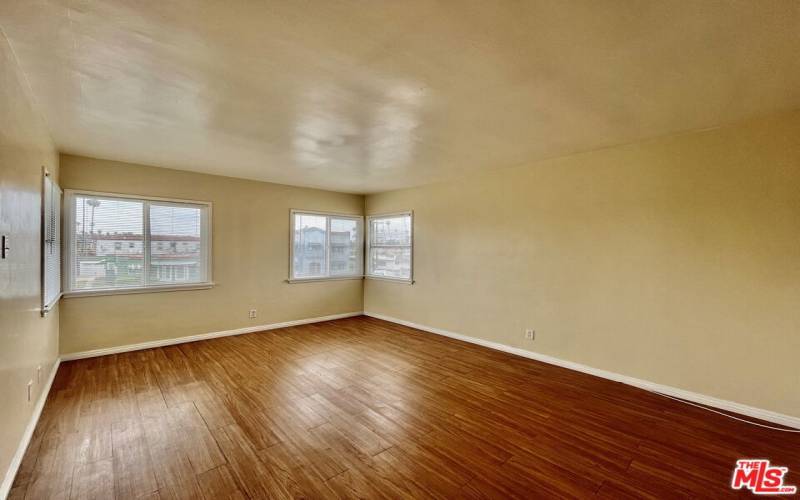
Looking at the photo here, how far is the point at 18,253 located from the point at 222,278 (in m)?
3.08

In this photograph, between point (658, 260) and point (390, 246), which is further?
point (390, 246)

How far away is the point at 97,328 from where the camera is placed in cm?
411

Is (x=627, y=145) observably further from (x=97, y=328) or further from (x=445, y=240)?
(x=97, y=328)

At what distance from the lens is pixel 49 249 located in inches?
118

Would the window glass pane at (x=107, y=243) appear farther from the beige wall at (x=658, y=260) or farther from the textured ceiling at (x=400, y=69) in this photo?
the beige wall at (x=658, y=260)

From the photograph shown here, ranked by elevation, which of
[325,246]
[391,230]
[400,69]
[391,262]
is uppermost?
[400,69]

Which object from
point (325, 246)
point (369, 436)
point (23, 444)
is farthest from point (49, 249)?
point (325, 246)

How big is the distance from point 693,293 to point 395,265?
13.8 ft

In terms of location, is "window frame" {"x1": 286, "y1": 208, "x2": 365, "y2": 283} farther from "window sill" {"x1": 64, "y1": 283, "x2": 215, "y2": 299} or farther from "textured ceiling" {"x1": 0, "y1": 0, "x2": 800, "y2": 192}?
"textured ceiling" {"x1": 0, "y1": 0, "x2": 800, "y2": 192}

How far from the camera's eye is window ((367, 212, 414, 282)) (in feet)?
19.5

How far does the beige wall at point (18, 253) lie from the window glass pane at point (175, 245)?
1.77m

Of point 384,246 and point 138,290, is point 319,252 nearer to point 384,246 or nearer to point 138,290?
point 384,246

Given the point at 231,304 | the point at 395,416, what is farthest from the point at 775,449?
the point at 231,304

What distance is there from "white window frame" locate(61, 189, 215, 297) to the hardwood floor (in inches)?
34.9
